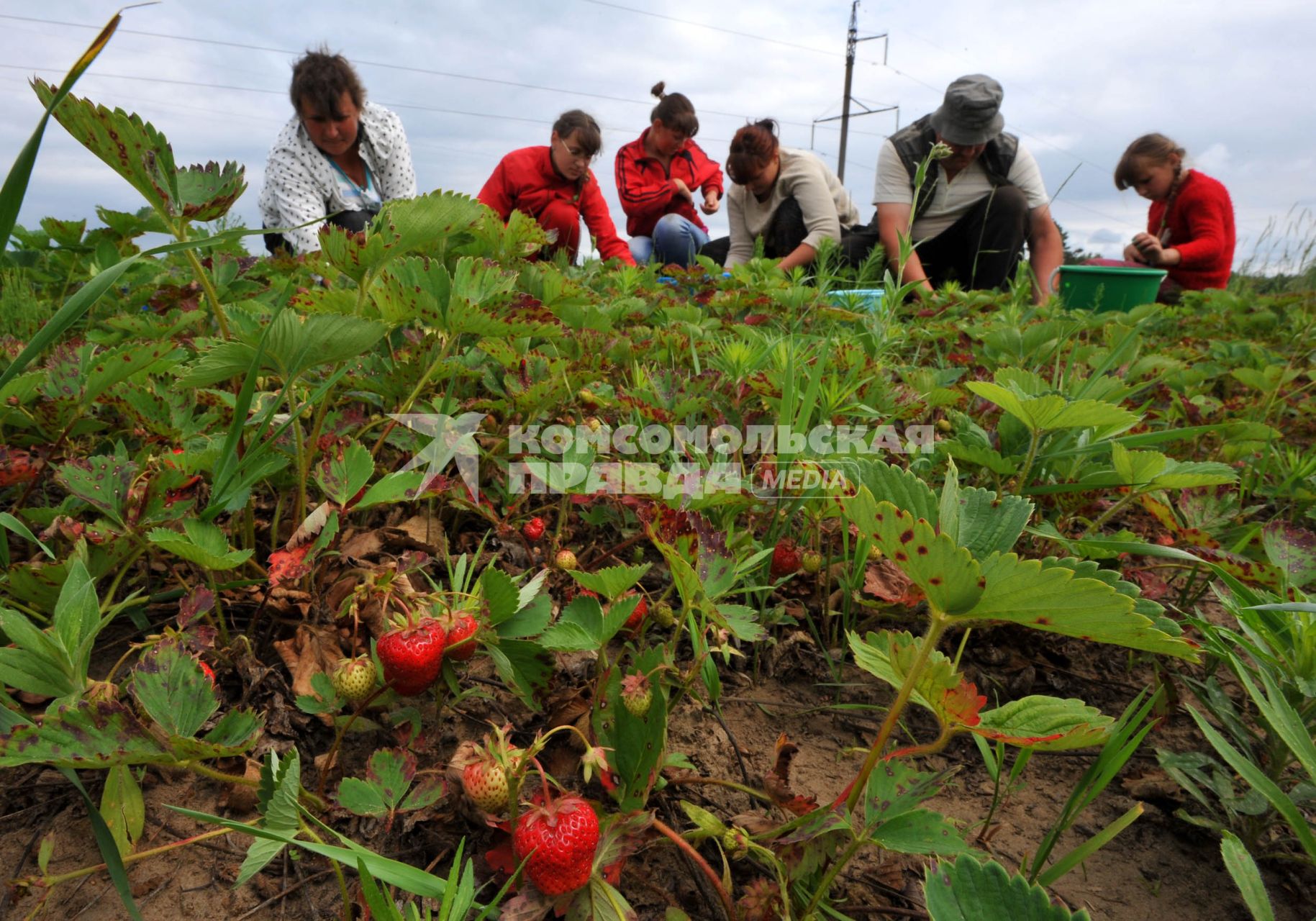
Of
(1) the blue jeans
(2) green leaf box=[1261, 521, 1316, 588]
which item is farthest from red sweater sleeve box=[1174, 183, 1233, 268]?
(2) green leaf box=[1261, 521, 1316, 588]

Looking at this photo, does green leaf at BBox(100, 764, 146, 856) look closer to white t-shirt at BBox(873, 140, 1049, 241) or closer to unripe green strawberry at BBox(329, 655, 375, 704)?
unripe green strawberry at BBox(329, 655, 375, 704)

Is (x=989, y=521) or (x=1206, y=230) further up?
(x=1206, y=230)

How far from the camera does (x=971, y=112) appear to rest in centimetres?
475

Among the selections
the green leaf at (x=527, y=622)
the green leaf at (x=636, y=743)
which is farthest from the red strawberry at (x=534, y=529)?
the green leaf at (x=636, y=743)

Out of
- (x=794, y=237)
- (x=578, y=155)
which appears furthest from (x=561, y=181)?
(x=794, y=237)

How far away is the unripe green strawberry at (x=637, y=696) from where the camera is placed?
91 cm

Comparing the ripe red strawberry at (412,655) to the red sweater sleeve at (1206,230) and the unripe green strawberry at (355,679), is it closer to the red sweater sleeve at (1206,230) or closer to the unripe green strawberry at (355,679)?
the unripe green strawberry at (355,679)

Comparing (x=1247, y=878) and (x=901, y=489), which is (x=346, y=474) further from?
(x=1247, y=878)

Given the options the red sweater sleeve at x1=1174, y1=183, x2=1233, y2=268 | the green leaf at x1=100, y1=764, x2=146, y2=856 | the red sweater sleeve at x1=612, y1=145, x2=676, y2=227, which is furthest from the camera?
the red sweater sleeve at x1=612, y1=145, x2=676, y2=227

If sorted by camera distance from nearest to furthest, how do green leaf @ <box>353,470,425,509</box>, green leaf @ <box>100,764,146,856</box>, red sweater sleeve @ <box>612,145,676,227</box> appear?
green leaf @ <box>100,764,146,856</box>
green leaf @ <box>353,470,425,509</box>
red sweater sleeve @ <box>612,145,676,227</box>

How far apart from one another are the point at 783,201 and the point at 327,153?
3345 mm

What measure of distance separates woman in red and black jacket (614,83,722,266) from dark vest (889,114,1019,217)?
1856mm

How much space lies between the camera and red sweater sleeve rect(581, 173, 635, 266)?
5793mm

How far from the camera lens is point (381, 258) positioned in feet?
3.82
